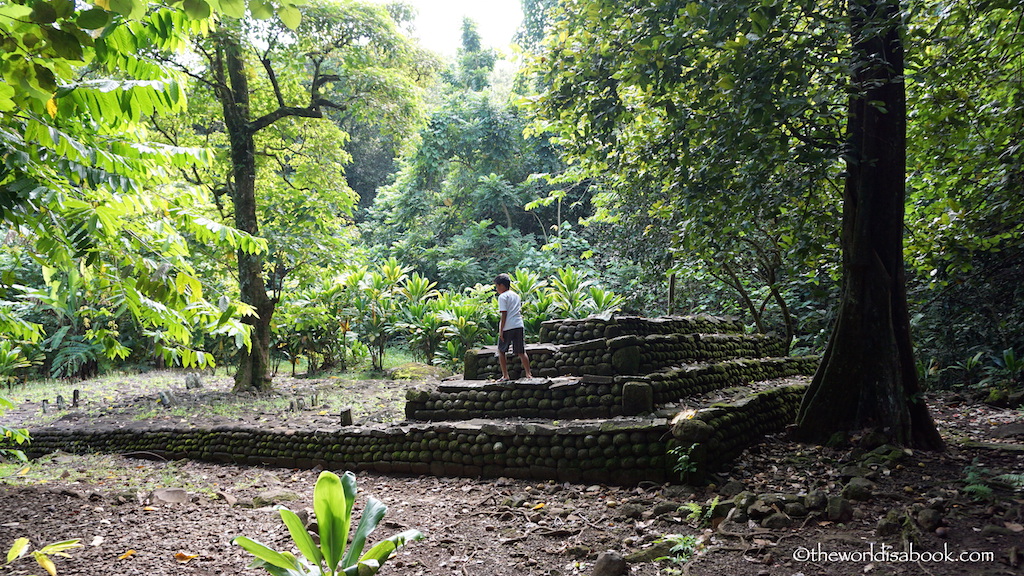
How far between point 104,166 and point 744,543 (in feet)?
13.6

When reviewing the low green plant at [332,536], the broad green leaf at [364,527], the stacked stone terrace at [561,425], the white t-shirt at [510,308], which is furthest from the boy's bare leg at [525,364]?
the low green plant at [332,536]

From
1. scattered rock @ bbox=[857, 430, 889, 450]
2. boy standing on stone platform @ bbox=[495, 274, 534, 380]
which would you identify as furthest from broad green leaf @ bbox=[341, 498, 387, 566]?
scattered rock @ bbox=[857, 430, 889, 450]

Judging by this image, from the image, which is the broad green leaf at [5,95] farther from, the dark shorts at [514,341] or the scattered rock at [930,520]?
the dark shorts at [514,341]

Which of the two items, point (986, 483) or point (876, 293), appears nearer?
point (986, 483)

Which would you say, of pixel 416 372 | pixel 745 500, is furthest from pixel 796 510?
pixel 416 372

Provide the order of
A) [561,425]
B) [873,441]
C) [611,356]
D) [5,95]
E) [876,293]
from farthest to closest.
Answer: [611,356] < [561,425] < [876,293] < [873,441] < [5,95]

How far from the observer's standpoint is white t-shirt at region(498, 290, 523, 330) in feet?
24.1

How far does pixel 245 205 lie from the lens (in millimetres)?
10891

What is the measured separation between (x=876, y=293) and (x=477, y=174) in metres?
13.9

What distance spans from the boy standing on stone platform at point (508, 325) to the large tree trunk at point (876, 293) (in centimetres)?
343

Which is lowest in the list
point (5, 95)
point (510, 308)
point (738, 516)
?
point (738, 516)

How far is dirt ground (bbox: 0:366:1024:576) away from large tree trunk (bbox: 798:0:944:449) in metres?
0.47

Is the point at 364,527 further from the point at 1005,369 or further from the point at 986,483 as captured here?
the point at 1005,369

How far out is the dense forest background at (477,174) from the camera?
8.05ft
